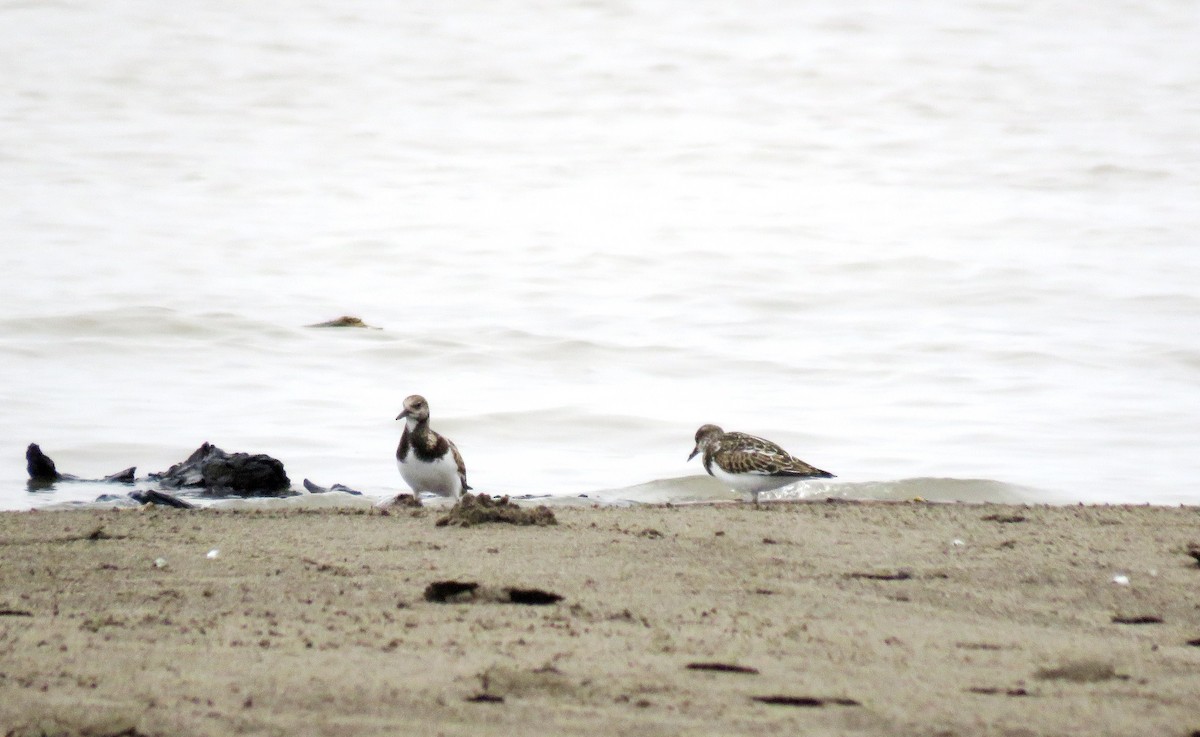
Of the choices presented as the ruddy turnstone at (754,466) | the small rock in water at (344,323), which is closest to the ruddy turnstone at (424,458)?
the ruddy turnstone at (754,466)

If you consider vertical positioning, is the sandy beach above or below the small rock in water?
below

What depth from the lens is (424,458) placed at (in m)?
8.31

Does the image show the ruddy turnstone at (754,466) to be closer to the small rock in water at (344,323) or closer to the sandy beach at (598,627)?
the sandy beach at (598,627)

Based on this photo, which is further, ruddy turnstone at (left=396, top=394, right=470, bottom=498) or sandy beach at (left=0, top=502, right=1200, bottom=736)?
ruddy turnstone at (left=396, top=394, right=470, bottom=498)

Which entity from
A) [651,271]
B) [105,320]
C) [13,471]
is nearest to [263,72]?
[651,271]

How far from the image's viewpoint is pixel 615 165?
27.6 meters

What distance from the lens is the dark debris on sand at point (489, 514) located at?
274 inches

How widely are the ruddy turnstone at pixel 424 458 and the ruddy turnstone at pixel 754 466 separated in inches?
60.9

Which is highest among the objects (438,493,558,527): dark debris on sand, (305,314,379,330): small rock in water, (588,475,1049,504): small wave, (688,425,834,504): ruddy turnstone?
(305,314,379,330): small rock in water

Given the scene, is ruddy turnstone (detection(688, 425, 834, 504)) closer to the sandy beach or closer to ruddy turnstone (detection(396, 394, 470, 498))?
the sandy beach

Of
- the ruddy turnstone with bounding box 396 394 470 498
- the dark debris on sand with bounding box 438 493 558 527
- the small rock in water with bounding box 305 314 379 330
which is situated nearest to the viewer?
the dark debris on sand with bounding box 438 493 558 527

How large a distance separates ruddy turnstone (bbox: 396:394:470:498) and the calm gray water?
4.35 feet

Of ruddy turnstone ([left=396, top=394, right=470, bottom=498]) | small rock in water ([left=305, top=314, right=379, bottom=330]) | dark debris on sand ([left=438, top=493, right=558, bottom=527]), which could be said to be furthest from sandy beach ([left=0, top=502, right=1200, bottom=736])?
small rock in water ([left=305, top=314, right=379, bottom=330])

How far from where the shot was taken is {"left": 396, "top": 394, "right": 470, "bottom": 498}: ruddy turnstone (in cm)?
832
